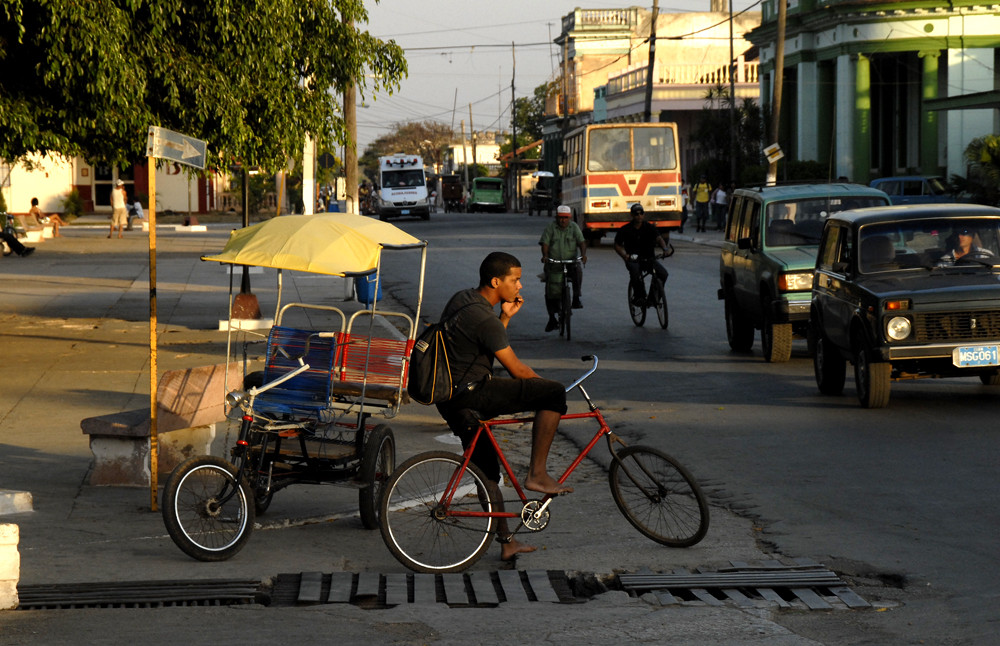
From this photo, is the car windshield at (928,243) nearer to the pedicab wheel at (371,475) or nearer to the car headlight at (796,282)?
the car headlight at (796,282)

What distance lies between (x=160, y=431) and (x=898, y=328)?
244 inches

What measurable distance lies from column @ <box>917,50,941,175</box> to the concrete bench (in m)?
37.6

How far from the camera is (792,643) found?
5773 mm

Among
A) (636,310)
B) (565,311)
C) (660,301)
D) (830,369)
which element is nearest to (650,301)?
(660,301)

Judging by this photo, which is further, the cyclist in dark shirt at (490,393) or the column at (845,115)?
the column at (845,115)

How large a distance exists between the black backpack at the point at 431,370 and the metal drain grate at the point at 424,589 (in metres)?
0.94

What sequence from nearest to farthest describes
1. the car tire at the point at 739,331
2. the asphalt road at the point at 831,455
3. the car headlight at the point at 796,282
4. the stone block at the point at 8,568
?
1. the stone block at the point at 8,568
2. the asphalt road at the point at 831,455
3. the car headlight at the point at 796,282
4. the car tire at the point at 739,331

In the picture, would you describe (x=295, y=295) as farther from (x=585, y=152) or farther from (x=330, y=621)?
(x=330, y=621)

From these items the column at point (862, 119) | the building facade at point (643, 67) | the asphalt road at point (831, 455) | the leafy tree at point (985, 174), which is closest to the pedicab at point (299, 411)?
the asphalt road at point (831, 455)

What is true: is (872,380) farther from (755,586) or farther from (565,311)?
(565,311)

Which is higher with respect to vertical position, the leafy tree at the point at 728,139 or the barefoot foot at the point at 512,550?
the leafy tree at the point at 728,139

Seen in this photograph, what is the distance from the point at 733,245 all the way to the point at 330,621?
11880mm

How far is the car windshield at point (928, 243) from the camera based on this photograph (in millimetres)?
12461

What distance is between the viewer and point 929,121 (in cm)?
4325
